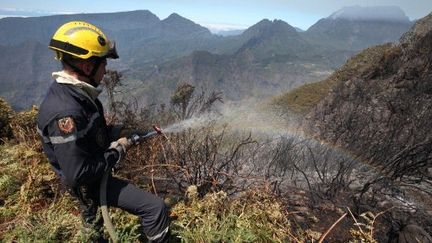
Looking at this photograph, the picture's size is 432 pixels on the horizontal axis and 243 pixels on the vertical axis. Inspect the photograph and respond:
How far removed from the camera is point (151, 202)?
13.2 ft

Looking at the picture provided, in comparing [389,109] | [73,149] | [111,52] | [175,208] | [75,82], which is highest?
[111,52]

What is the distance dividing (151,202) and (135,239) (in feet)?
3.45

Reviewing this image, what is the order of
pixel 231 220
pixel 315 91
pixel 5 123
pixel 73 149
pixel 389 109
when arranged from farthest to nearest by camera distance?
1. pixel 315 91
2. pixel 389 109
3. pixel 5 123
4. pixel 231 220
5. pixel 73 149

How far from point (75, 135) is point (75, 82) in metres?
0.56

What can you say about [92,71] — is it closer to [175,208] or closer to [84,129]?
Result: [84,129]

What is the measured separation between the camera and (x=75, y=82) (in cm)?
359

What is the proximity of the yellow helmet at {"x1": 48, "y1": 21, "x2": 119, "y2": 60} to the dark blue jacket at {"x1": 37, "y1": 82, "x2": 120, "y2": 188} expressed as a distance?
0.33 m

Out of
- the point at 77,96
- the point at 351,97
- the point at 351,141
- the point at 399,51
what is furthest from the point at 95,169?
the point at 399,51

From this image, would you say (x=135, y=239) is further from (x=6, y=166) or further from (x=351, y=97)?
(x=351, y=97)

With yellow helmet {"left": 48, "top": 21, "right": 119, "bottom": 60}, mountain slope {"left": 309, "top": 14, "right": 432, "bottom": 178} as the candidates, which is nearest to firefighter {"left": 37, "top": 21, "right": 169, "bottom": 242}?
yellow helmet {"left": 48, "top": 21, "right": 119, "bottom": 60}

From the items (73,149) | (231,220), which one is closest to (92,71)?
(73,149)

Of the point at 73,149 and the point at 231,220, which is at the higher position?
the point at 73,149

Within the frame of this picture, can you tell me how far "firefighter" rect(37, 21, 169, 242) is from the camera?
132 inches

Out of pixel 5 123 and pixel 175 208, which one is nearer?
pixel 175 208
